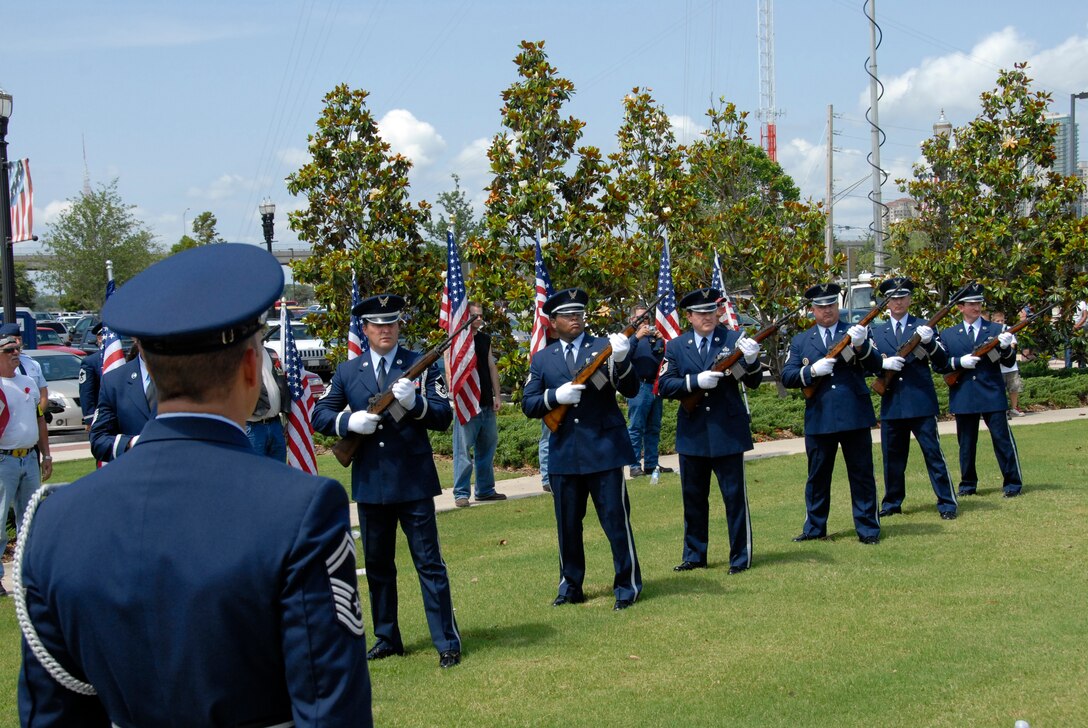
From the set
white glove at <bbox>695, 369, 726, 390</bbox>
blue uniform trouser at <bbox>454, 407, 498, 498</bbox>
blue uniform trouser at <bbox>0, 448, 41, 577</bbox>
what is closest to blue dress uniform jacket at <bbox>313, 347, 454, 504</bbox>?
white glove at <bbox>695, 369, 726, 390</bbox>

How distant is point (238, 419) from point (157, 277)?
0.36 m

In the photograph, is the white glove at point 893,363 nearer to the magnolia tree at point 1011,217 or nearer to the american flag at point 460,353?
the american flag at point 460,353

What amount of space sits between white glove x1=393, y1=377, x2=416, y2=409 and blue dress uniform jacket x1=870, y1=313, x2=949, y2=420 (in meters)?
5.92

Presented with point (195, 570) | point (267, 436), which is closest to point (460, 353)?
point (267, 436)

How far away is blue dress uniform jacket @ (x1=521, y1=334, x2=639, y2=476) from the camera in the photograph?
816 cm

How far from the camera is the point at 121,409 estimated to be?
7.86 metres

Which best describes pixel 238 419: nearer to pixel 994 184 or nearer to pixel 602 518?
pixel 602 518

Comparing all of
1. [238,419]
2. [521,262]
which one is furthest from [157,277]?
[521,262]

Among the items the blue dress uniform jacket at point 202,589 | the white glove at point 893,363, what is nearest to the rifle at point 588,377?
the white glove at point 893,363

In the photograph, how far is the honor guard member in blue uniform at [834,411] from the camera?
9.94m

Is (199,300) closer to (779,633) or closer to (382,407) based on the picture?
(382,407)

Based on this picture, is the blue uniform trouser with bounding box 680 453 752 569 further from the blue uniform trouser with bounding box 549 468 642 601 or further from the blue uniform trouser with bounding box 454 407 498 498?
the blue uniform trouser with bounding box 454 407 498 498

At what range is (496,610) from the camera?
8.27 metres

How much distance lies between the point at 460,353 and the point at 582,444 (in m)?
3.88
